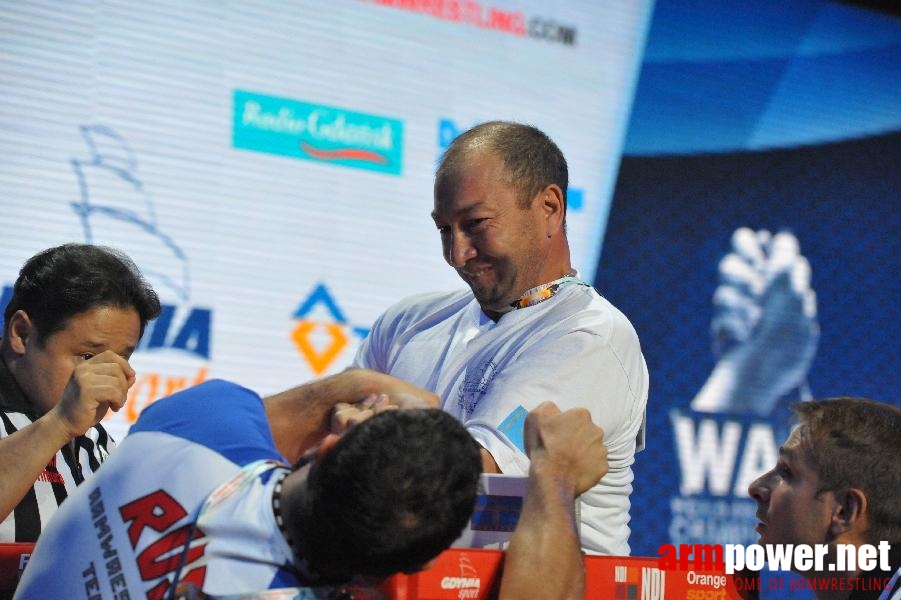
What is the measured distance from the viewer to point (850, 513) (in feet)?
5.95

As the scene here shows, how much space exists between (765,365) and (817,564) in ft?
8.22

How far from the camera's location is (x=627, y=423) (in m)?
1.65

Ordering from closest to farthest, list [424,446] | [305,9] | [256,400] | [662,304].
Answer: [424,446] < [256,400] < [305,9] < [662,304]

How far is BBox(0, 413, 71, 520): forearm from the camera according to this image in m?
1.48

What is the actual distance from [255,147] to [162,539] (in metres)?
2.42

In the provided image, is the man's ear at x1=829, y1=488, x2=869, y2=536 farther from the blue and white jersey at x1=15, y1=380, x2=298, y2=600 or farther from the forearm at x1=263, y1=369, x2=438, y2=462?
the blue and white jersey at x1=15, y1=380, x2=298, y2=600

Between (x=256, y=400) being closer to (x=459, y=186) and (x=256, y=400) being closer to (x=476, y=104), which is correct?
(x=459, y=186)

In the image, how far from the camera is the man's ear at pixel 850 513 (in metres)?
1.80

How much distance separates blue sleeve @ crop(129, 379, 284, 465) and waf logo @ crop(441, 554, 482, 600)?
0.79 feet

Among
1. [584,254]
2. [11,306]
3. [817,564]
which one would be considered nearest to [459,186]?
[11,306]

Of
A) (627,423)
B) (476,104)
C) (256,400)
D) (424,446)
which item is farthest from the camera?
(476,104)

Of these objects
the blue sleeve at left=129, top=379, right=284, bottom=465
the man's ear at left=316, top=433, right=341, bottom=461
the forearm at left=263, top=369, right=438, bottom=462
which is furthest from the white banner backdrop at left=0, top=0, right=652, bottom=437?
the man's ear at left=316, top=433, right=341, bottom=461

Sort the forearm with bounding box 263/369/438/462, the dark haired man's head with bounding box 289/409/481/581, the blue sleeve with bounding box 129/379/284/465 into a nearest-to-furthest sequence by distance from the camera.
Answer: the dark haired man's head with bounding box 289/409/481/581, the blue sleeve with bounding box 129/379/284/465, the forearm with bounding box 263/369/438/462

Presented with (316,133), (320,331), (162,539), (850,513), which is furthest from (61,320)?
(316,133)
